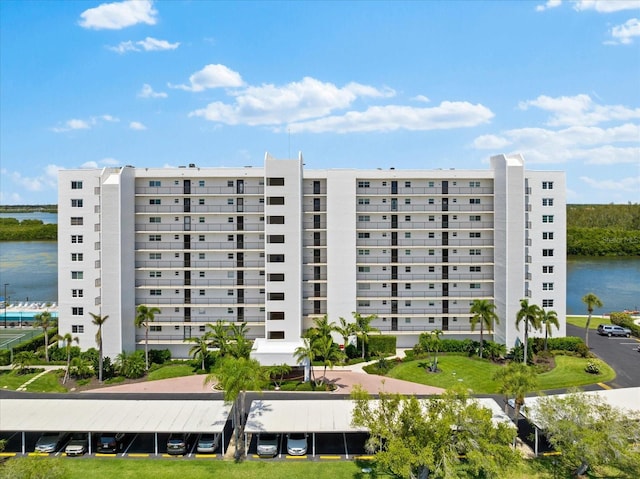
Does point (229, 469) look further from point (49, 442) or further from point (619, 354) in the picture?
point (619, 354)

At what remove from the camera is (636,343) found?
177 feet

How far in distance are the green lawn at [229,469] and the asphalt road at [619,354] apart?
1937 cm

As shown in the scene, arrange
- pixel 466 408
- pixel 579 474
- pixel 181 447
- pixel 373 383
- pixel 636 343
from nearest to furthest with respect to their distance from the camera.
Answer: pixel 466 408 < pixel 579 474 < pixel 181 447 < pixel 373 383 < pixel 636 343

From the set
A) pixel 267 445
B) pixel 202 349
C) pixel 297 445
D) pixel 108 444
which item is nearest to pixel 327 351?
pixel 297 445

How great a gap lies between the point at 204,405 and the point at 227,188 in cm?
2484

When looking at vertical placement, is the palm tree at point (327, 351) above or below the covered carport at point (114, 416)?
above

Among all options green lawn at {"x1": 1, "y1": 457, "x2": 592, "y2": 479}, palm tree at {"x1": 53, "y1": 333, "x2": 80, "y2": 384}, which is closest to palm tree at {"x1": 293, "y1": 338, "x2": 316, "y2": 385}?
green lawn at {"x1": 1, "y1": 457, "x2": 592, "y2": 479}

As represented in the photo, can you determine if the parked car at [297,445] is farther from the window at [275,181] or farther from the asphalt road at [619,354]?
the asphalt road at [619,354]

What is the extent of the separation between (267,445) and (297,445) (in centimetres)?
194

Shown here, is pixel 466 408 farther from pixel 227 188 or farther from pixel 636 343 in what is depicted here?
pixel 636 343

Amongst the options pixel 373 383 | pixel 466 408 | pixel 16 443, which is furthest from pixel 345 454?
pixel 16 443

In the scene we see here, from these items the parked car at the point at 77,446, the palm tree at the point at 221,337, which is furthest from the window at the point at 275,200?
the parked car at the point at 77,446

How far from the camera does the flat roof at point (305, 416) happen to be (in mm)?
29172

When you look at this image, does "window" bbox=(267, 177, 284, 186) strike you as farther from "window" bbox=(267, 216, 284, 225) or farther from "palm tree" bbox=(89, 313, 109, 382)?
"palm tree" bbox=(89, 313, 109, 382)
